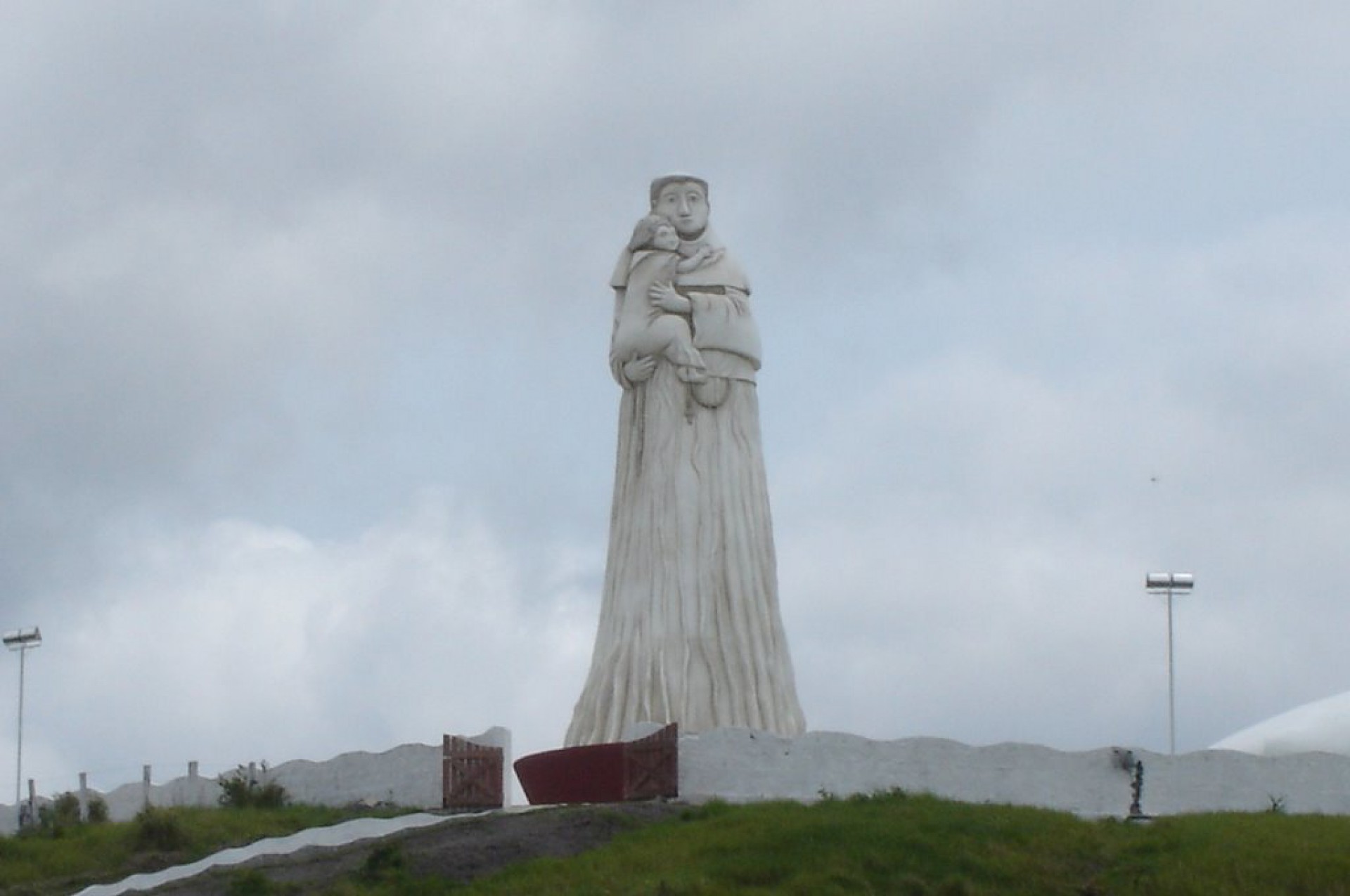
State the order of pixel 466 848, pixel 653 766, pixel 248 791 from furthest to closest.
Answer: pixel 248 791 → pixel 653 766 → pixel 466 848

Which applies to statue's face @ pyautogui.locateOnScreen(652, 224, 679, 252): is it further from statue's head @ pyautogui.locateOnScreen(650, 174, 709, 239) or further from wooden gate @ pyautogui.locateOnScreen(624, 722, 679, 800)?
wooden gate @ pyautogui.locateOnScreen(624, 722, 679, 800)

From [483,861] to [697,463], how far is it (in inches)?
322

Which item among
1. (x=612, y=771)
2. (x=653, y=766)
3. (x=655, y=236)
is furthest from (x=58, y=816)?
(x=655, y=236)

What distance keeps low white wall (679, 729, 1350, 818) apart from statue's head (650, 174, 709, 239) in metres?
6.98

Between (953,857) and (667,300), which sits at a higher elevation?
(667,300)

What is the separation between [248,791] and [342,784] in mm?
1122

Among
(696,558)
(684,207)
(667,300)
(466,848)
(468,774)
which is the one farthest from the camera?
(684,207)

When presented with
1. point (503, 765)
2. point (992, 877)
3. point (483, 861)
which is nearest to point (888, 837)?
point (992, 877)

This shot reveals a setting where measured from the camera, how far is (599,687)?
1362 inches

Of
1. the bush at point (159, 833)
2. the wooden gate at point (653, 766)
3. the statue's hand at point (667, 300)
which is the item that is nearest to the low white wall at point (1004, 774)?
the wooden gate at point (653, 766)

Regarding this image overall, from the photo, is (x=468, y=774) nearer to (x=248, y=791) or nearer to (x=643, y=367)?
(x=248, y=791)

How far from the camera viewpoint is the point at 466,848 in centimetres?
2869

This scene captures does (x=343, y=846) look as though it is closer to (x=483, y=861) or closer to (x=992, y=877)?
(x=483, y=861)

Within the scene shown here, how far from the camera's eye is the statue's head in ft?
117
